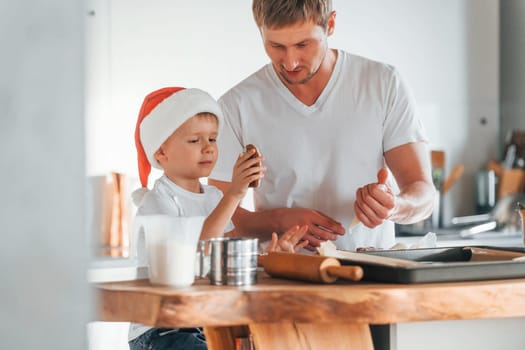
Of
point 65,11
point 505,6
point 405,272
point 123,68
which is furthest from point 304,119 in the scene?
point 505,6

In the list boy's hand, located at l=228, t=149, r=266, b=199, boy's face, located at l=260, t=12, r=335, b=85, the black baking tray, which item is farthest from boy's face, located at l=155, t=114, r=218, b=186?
the black baking tray

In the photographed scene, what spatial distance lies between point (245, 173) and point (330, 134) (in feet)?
2.14

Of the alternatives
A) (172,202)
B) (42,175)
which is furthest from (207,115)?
(42,175)

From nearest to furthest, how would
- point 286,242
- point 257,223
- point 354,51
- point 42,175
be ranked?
point 42,175 → point 286,242 → point 257,223 → point 354,51

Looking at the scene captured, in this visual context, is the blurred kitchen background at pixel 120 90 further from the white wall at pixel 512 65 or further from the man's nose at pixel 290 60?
the man's nose at pixel 290 60

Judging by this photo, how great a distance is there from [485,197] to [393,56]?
1.00 m

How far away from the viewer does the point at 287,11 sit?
237cm

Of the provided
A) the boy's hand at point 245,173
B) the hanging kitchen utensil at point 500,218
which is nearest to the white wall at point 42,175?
the boy's hand at point 245,173

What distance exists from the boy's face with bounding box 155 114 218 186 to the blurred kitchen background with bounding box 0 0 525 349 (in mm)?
366

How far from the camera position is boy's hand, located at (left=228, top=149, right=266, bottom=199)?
2051 millimetres

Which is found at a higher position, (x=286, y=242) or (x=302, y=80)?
(x=302, y=80)

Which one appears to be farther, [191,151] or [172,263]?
[191,151]

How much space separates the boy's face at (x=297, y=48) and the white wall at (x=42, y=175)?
2.10 m

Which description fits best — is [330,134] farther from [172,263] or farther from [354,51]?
[354,51]
